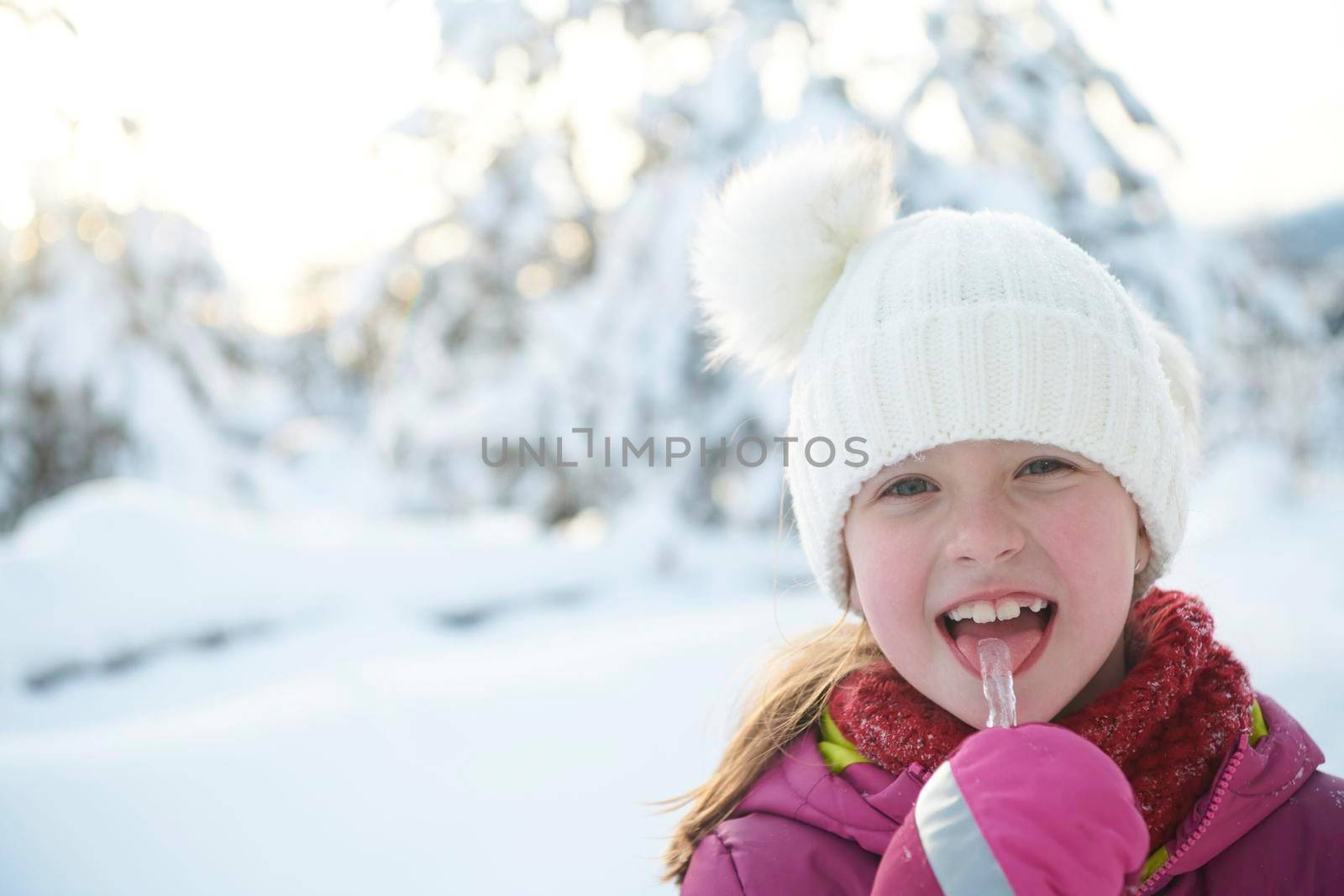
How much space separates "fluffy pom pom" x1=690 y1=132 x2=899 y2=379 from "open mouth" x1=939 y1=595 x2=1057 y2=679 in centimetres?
62

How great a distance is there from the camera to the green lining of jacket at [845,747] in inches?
49.7

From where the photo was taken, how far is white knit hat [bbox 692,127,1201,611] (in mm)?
1324

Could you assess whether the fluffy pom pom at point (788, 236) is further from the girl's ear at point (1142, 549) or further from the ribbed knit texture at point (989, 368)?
the girl's ear at point (1142, 549)

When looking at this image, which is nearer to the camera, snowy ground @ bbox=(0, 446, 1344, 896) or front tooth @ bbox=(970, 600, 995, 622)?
front tooth @ bbox=(970, 600, 995, 622)

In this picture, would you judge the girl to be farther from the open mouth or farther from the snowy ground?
the snowy ground

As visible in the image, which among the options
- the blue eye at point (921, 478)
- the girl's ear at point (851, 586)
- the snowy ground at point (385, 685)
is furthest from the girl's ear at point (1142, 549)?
the snowy ground at point (385, 685)

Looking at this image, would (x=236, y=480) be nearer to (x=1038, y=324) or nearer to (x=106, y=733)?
(x=106, y=733)

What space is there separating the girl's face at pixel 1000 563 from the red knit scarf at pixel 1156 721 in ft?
0.18

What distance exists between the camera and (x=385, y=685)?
288 centimetres

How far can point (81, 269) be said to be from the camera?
7285 millimetres

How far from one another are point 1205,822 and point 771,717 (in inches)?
26.0

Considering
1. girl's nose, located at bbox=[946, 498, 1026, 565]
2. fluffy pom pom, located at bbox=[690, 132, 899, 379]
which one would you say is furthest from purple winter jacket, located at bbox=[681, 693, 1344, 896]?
fluffy pom pom, located at bbox=[690, 132, 899, 379]

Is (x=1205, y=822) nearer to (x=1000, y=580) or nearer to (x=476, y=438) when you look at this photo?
(x=1000, y=580)

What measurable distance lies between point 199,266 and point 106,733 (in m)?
7.15
